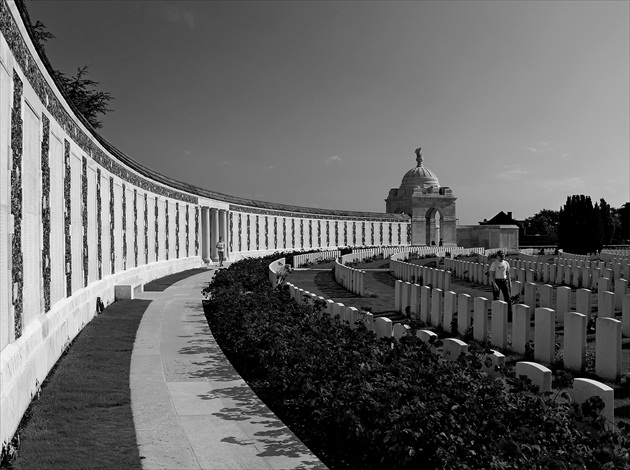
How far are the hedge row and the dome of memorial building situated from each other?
203 feet

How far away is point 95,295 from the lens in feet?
45.8

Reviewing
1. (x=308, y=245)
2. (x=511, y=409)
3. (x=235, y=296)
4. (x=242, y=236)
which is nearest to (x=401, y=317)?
(x=235, y=296)

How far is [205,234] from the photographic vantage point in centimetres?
3550

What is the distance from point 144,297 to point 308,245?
3710 centimetres

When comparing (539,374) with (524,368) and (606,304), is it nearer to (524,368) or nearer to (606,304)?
(524,368)

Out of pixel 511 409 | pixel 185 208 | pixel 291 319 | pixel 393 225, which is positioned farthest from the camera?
pixel 393 225

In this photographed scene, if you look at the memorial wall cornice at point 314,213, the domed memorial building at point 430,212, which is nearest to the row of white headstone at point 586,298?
the memorial wall cornice at point 314,213

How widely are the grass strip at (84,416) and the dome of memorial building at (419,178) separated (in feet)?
201

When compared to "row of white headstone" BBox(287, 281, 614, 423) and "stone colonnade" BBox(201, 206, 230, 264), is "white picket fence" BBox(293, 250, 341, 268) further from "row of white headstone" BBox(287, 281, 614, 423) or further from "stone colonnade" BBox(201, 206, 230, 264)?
"row of white headstone" BBox(287, 281, 614, 423)

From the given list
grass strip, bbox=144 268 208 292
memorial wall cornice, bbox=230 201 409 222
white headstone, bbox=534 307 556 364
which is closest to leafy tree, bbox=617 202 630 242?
memorial wall cornice, bbox=230 201 409 222

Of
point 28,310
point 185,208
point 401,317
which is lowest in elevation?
point 401,317

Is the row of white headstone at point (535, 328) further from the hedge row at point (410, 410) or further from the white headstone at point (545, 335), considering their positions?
the hedge row at point (410, 410)

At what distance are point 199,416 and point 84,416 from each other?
126cm

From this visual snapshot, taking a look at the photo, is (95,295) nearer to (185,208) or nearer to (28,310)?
(28,310)
